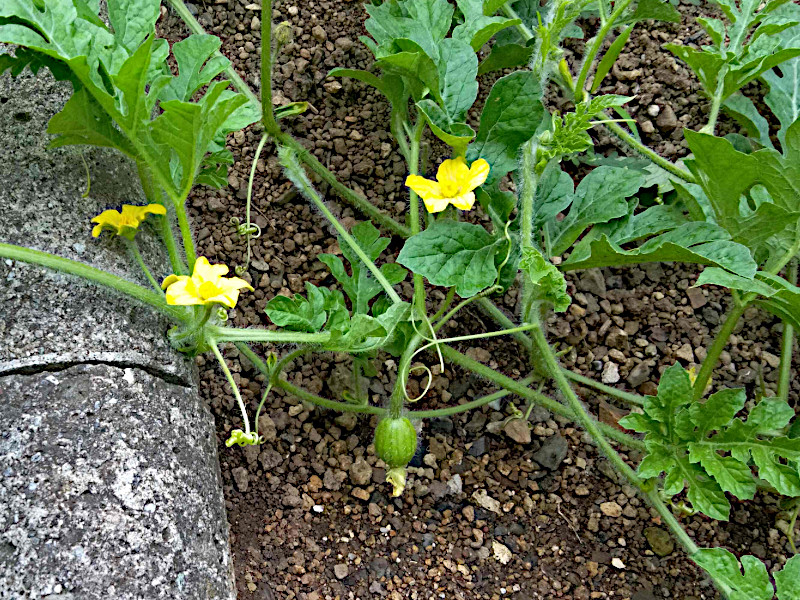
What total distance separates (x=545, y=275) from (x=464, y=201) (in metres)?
0.23

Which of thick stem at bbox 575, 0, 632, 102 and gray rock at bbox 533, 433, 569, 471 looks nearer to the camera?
thick stem at bbox 575, 0, 632, 102

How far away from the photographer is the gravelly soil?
183 cm

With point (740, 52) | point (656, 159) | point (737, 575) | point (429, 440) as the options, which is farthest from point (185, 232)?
point (740, 52)

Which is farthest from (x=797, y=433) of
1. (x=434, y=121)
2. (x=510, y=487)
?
(x=434, y=121)

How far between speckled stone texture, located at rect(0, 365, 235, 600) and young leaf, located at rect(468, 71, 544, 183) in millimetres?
871

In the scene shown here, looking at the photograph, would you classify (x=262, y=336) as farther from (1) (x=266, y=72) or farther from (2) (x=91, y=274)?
(1) (x=266, y=72)

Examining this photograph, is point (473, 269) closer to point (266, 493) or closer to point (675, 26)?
point (266, 493)

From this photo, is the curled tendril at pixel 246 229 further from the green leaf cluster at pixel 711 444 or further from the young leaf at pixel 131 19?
the green leaf cluster at pixel 711 444

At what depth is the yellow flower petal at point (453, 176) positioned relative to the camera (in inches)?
63.2

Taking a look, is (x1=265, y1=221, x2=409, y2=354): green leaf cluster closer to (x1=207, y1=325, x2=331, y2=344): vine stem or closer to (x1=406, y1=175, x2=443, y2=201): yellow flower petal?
(x1=207, y1=325, x2=331, y2=344): vine stem

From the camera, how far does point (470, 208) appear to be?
5.27 feet

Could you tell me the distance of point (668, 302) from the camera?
2199 mm

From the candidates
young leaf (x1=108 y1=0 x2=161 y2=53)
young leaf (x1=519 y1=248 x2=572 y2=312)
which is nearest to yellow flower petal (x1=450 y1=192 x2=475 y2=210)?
young leaf (x1=519 y1=248 x2=572 y2=312)

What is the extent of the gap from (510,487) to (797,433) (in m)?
0.69
